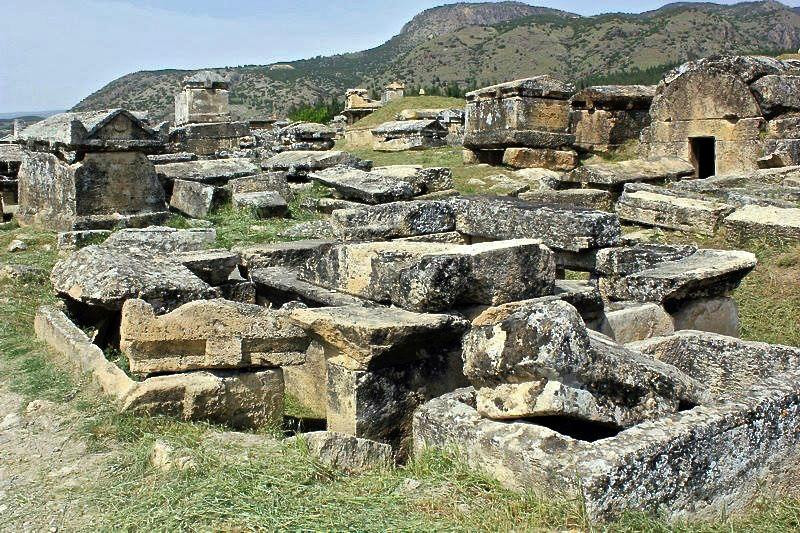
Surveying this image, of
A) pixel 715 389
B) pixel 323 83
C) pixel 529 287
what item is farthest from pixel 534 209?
pixel 323 83

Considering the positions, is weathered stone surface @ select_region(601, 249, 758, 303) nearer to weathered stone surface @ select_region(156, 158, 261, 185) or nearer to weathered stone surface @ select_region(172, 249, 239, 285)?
weathered stone surface @ select_region(172, 249, 239, 285)

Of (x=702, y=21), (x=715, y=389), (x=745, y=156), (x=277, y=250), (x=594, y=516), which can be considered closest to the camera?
(x=594, y=516)

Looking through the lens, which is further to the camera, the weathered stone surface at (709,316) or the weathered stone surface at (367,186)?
the weathered stone surface at (367,186)

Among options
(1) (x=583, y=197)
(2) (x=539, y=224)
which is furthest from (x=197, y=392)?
(1) (x=583, y=197)

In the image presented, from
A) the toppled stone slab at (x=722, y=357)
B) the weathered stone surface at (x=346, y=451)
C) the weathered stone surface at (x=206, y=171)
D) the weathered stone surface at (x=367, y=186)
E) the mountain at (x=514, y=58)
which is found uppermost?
the mountain at (x=514, y=58)

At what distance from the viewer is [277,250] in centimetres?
655

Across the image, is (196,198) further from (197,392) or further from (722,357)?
(722,357)

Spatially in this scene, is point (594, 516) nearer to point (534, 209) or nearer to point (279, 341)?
point (279, 341)

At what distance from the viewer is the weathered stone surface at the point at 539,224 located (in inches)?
223

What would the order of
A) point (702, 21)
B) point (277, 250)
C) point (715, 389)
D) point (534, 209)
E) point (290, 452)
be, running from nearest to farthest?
point (290, 452), point (715, 389), point (534, 209), point (277, 250), point (702, 21)

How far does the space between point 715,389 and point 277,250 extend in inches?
145

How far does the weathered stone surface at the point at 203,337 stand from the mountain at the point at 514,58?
227 ft

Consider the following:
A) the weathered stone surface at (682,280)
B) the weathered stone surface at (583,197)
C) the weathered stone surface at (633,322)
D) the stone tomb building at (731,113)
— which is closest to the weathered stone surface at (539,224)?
the weathered stone surface at (682,280)

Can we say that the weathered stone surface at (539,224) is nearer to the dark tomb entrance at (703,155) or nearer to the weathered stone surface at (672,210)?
the weathered stone surface at (672,210)
